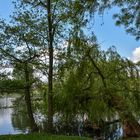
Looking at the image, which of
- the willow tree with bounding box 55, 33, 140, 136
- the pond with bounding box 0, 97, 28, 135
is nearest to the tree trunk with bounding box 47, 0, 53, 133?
the willow tree with bounding box 55, 33, 140, 136

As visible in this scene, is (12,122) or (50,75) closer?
(50,75)

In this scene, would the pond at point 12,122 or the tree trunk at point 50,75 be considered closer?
the tree trunk at point 50,75

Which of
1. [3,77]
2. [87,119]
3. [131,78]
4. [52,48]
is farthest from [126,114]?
[3,77]

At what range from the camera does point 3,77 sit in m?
18.7

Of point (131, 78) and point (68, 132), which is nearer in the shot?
point (131, 78)

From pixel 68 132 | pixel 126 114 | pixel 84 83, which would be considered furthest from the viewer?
pixel 68 132

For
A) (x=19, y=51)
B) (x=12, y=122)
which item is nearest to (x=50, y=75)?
(x=19, y=51)

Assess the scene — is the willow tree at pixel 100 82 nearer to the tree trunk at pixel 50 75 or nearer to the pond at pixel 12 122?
the tree trunk at pixel 50 75

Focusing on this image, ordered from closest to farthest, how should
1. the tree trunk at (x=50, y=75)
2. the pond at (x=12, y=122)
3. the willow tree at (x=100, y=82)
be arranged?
the willow tree at (x=100, y=82) → the tree trunk at (x=50, y=75) → the pond at (x=12, y=122)

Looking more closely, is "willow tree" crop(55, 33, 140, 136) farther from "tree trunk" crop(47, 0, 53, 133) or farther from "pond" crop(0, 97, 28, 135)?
"pond" crop(0, 97, 28, 135)

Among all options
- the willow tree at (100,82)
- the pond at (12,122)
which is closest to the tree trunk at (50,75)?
the willow tree at (100,82)

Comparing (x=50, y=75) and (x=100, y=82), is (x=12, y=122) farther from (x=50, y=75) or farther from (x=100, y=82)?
(x=100, y=82)

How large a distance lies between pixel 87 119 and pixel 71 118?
105 centimetres

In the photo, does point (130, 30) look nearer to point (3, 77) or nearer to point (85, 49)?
point (85, 49)
